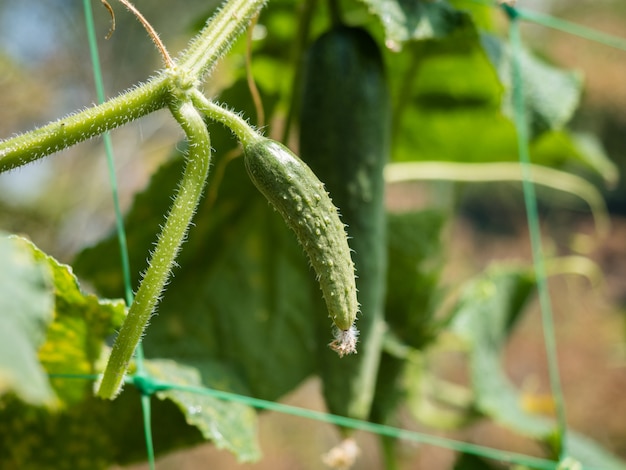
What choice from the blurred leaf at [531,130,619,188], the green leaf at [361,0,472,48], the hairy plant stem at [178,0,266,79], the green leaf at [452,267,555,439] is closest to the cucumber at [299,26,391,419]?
the green leaf at [361,0,472,48]

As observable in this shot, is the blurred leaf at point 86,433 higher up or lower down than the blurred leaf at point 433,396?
higher up

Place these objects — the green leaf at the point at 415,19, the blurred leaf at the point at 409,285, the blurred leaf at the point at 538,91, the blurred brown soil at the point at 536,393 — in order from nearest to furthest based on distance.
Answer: the green leaf at the point at 415,19 < the blurred leaf at the point at 538,91 < the blurred leaf at the point at 409,285 < the blurred brown soil at the point at 536,393

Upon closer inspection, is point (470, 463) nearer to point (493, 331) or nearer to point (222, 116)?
point (493, 331)

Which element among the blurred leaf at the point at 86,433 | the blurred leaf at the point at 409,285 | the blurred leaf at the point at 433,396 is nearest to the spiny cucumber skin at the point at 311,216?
the blurred leaf at the point at 86,433

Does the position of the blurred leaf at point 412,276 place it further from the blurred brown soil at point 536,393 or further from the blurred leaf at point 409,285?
Result: the blurred brown soil at point 536,393

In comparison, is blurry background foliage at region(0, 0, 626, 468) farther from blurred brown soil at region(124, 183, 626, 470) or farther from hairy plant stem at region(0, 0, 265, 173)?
blurred brown soil at region(124, 183, 626, 470)

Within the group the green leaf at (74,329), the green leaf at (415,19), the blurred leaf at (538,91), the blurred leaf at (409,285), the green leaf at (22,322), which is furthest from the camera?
the blurred leaf at (409,285)
